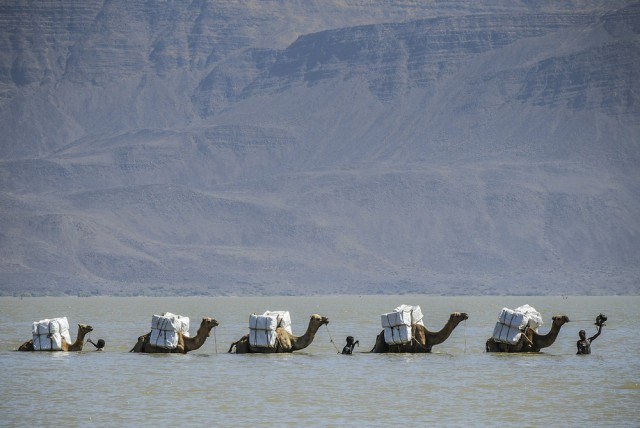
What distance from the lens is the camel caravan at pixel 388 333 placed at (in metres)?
60.0

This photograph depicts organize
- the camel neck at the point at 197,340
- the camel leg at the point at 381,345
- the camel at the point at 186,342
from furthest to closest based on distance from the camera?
the camel leg at the point at 381,345 < the camel neck at the point at 197,340 < the camel at the point at 186,342

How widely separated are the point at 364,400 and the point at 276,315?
12346 mm

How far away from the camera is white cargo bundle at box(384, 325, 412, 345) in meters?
60.2

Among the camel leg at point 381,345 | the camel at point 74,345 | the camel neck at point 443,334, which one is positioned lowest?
the camel at point 74,345

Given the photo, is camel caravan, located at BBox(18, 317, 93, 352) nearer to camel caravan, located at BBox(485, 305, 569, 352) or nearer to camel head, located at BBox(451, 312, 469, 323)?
camel head, located at BBox(451, 312, 469, 323)

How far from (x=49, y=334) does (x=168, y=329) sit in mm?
5311

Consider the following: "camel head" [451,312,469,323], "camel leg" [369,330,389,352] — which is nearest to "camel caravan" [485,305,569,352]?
"camel head" [451,312,469,323]

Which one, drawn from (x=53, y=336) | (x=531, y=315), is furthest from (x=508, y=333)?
(x=53, y=336)

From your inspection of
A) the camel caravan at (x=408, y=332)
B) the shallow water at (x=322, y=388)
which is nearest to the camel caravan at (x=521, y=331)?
the shallow water at (x=322, y=388)

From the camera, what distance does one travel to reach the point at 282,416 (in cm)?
4506

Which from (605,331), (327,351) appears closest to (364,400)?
(327,351)

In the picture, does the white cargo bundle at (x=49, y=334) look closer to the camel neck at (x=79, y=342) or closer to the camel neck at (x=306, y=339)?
the camel neck at (x=79, y=342)

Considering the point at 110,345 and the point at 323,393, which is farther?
the point at 110,345

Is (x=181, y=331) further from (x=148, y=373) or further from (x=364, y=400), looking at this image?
(x=364, y=400)
